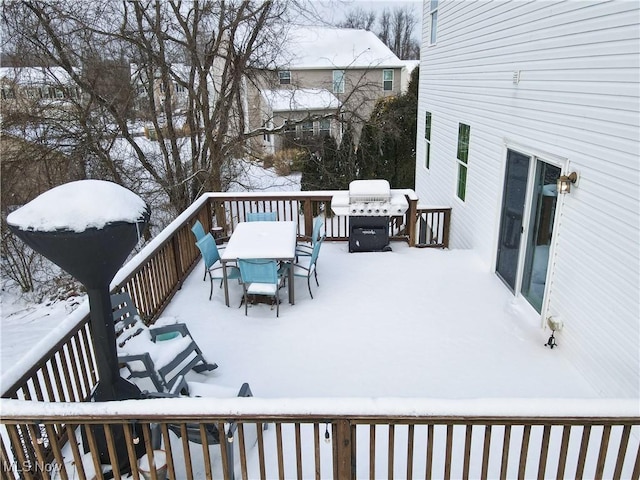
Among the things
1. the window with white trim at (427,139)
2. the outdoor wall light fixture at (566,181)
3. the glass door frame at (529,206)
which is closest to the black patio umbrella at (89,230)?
the outdoor wall light fixture at (566,181)

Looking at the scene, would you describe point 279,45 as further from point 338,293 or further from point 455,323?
point 455,323

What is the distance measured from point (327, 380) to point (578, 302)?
227cm

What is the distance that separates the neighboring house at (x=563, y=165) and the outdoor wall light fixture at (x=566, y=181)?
4cm

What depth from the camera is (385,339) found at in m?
4.40

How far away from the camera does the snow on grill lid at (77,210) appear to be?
2203mm

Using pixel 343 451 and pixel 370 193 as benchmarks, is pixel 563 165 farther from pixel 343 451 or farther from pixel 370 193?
pixel 343 451

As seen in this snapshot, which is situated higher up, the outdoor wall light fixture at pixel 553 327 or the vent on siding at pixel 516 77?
the vent on siding at pixel 516 77

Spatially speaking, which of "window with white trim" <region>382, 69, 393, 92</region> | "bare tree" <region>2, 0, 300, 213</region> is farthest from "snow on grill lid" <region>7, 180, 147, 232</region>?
"window with white trim" <region>382, 69, 393, 92</region>

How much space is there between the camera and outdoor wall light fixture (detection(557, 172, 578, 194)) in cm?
396

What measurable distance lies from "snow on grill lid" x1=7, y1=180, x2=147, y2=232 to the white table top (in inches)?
97.8

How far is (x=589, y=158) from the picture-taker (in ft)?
12.2

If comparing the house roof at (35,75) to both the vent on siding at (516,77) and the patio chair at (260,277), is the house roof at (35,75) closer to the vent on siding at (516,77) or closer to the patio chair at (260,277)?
the patio chair at (260,277)

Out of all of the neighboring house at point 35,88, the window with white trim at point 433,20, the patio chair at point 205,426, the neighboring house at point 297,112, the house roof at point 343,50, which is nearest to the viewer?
the patio chair at point 205,426

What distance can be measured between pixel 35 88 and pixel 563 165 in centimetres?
1268
